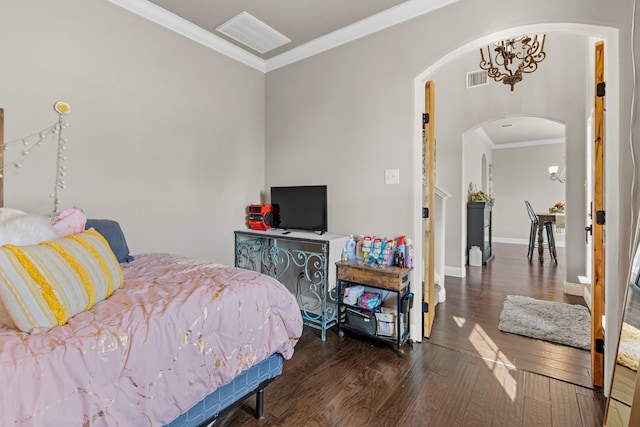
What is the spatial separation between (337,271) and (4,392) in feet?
6.72

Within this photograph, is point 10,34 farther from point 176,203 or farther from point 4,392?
point 4,392

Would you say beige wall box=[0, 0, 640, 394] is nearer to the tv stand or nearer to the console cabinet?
the tv stand

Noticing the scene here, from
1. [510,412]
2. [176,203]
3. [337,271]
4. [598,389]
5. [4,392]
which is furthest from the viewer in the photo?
[176,203]

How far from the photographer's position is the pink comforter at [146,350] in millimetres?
885

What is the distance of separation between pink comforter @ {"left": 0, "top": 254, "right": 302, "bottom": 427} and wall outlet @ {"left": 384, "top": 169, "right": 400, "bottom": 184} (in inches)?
56.0

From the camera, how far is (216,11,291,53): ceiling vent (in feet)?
8.81

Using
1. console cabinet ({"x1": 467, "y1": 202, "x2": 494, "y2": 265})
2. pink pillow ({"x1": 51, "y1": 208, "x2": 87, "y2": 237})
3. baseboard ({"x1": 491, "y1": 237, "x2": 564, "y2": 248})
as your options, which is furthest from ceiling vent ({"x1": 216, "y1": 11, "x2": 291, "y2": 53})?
baseboard ({"x1": 491, "y1": 237, "x2": 564, "y2": 248})

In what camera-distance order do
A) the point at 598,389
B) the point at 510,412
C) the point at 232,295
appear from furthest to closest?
1. the point at 598,389
2. the point at 510,412
3. the point at 232,295

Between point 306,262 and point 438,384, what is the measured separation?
1332mm

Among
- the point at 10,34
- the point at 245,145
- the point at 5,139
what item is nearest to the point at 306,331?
the point at 245,145

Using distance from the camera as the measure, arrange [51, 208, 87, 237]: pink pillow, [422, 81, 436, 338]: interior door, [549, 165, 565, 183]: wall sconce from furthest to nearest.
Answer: [549, 165, 565, 183]: wall sconce, [422, 81, 436, 338]: interior door, [51, 208, 87, 237]: pink pillow

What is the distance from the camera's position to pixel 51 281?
1.11 metres

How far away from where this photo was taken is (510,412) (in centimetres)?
165

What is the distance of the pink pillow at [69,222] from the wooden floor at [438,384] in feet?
4.49
